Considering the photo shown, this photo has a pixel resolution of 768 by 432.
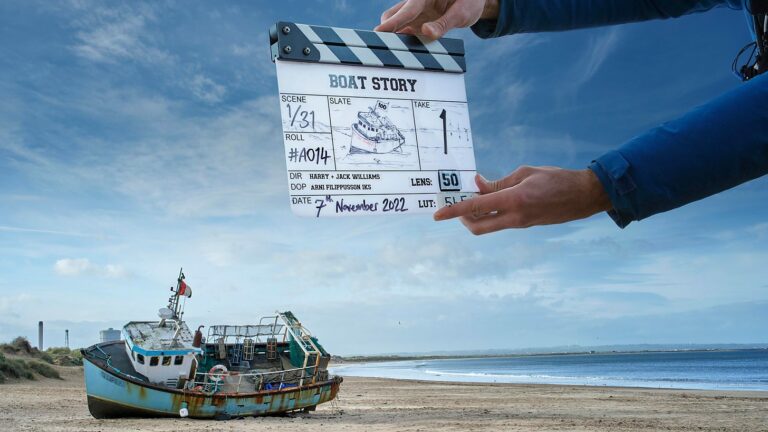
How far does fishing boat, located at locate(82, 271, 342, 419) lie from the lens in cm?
1712

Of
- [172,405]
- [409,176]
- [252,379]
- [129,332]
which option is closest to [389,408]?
[252,379]

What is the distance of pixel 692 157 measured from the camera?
2.06 meters

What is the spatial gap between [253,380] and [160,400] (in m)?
3.59

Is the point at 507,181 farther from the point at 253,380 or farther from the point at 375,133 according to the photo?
the point at 253,380

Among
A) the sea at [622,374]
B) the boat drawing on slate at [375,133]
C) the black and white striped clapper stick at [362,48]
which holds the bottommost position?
the sea at [622,374]

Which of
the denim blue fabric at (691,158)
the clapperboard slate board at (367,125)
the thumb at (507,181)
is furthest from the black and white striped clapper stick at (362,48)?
the denim blue fabric at (691,158)

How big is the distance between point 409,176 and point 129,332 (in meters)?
19.4

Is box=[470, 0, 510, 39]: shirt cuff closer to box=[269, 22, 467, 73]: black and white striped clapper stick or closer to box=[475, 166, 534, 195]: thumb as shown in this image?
box=[269, 22, 467, 73]: black and white striped clapper stick

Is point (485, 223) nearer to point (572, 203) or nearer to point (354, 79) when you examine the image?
point (572, 203)

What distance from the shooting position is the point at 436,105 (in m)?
3.34

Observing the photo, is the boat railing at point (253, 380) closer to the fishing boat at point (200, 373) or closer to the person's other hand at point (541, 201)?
the fishing boat at point (200, 373)

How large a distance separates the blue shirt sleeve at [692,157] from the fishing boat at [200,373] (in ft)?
55.1


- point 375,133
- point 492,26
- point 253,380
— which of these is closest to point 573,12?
point 492,26

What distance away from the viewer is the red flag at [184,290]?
70.9 ft
